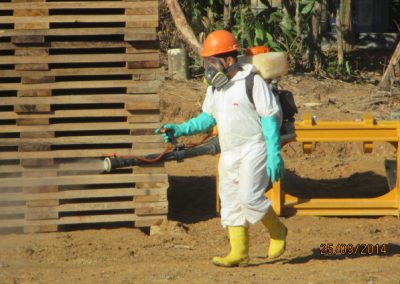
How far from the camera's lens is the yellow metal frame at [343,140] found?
943 centimetres

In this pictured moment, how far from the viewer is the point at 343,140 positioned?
9.40 m

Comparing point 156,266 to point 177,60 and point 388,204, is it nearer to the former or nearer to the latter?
point 388,204

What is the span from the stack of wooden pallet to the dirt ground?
32cm

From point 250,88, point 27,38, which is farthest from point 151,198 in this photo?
point 250,88

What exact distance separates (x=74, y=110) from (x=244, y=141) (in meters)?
2.21

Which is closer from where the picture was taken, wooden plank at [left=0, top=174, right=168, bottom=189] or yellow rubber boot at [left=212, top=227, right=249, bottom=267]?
yellow rubber boot at [left=212, top=227, right=249, bottom=267]

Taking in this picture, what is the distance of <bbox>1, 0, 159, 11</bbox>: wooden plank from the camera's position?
849 cm

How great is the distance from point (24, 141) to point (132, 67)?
1246 mm

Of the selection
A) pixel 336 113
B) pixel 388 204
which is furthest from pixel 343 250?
pixel 336 113

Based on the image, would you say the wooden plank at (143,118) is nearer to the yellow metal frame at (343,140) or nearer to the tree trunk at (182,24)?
the yellow metal frame at (343,140)

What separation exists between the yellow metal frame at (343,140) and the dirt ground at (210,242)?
11cm

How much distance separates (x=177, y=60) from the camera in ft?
48.0

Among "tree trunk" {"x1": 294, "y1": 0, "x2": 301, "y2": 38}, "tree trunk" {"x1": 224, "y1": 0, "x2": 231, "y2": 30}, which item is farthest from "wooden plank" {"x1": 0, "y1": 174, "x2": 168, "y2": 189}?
"tree trunk" {"x1": 294, "y1": 0, "x2": 301, "y2": 38}

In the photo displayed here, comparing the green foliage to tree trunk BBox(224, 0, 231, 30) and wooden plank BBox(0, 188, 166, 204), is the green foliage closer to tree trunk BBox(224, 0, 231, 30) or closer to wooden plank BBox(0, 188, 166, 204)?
tree trunk BBox(224, 0, 231, 30)
